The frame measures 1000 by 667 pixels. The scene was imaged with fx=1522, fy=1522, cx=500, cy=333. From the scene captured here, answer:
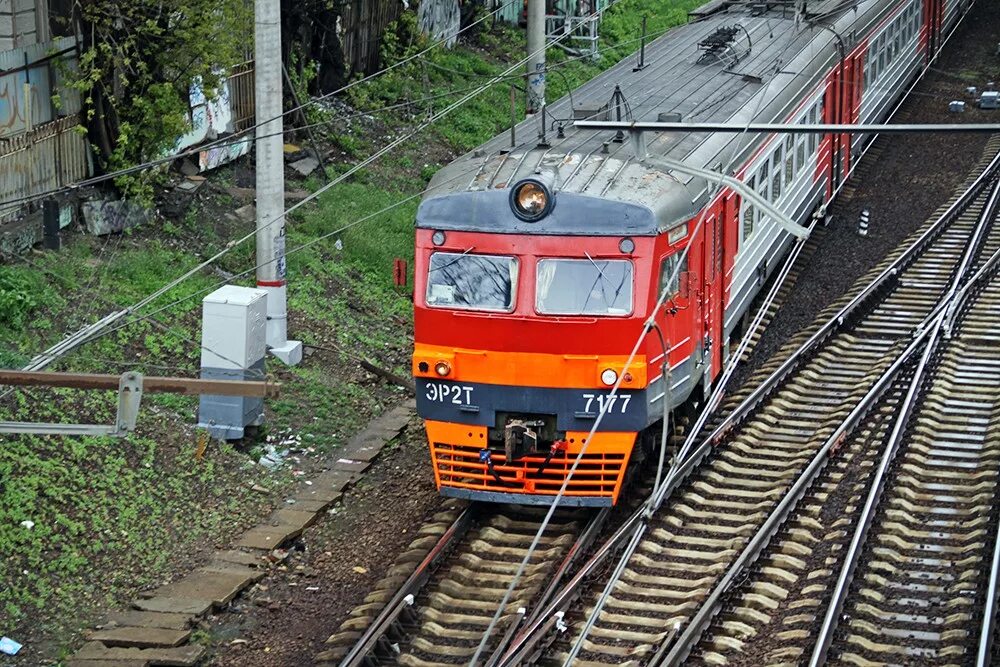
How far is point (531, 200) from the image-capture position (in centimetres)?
1218

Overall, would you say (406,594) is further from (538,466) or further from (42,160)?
(42,160)

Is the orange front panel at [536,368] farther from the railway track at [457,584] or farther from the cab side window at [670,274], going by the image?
the railway track at [457,584]

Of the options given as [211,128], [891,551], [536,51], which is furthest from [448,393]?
[536,51]

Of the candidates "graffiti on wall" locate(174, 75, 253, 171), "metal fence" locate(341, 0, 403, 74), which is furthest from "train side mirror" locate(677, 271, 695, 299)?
"metal fence" locate(341, 0, 403, 74)

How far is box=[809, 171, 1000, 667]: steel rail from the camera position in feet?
35.7

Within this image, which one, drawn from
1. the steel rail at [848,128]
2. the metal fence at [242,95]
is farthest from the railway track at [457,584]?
the metal fence at [242,95]

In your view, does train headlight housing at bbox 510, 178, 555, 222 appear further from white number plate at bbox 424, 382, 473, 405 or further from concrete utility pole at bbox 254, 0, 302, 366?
concrete utility pole at bbox 254, 0, 302, 366

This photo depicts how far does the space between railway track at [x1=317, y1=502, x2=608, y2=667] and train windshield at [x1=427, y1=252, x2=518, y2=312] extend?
193 centimetres

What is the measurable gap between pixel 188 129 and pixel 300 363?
12.8 feet

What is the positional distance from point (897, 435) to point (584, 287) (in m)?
4.28

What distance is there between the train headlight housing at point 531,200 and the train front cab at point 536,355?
0.14 m

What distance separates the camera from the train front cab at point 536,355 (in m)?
12.2

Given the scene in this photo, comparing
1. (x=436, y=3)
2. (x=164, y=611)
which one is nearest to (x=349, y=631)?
(x=164, y=611)

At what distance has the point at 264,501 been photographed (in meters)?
14.3
